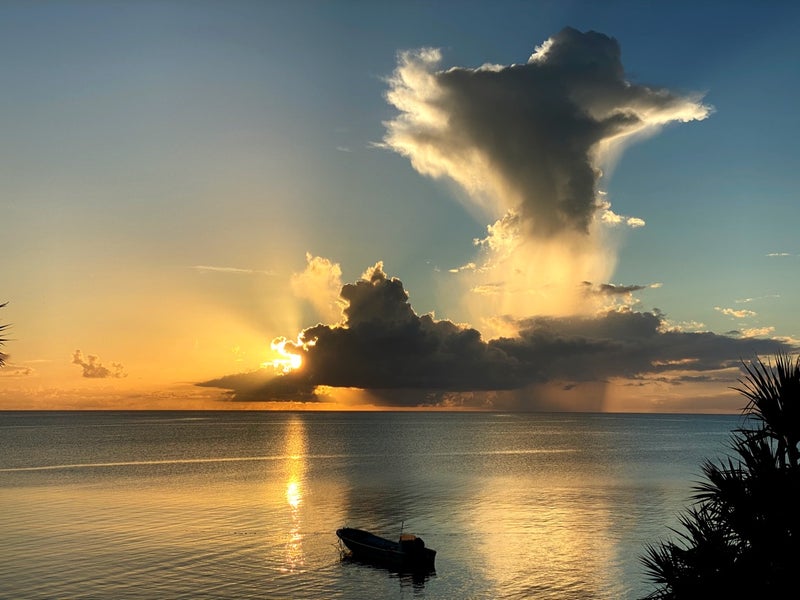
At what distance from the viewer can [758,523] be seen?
666 inches

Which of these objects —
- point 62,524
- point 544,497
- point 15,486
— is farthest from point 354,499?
point 15,486

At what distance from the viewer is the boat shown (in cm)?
5488

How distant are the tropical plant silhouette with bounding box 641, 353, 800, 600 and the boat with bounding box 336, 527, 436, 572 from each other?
39161mm

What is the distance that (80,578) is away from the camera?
1997 inches

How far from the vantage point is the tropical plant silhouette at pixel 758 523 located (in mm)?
16391

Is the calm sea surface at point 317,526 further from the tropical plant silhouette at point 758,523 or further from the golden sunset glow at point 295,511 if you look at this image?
the tropical plant silhouette at point 758,523

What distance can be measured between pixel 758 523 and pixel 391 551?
44.4 metres

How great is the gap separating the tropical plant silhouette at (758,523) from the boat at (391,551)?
1542 inches

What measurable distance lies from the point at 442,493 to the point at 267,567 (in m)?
50.6

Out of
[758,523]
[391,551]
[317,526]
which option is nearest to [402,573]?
[391,551]

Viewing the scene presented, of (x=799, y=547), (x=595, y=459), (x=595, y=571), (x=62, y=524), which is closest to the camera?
(x=799, y=547)

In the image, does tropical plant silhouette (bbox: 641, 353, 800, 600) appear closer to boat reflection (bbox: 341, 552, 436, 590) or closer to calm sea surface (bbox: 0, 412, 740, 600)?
calm sea surface (bbox: 0, 412, 740, 600)

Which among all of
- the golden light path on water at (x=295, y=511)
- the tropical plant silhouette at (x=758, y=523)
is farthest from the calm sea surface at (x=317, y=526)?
the tropical plant silhouette at (x=758, y=523)

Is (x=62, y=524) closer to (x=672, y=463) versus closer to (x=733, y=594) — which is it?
(x=733, y=594)
